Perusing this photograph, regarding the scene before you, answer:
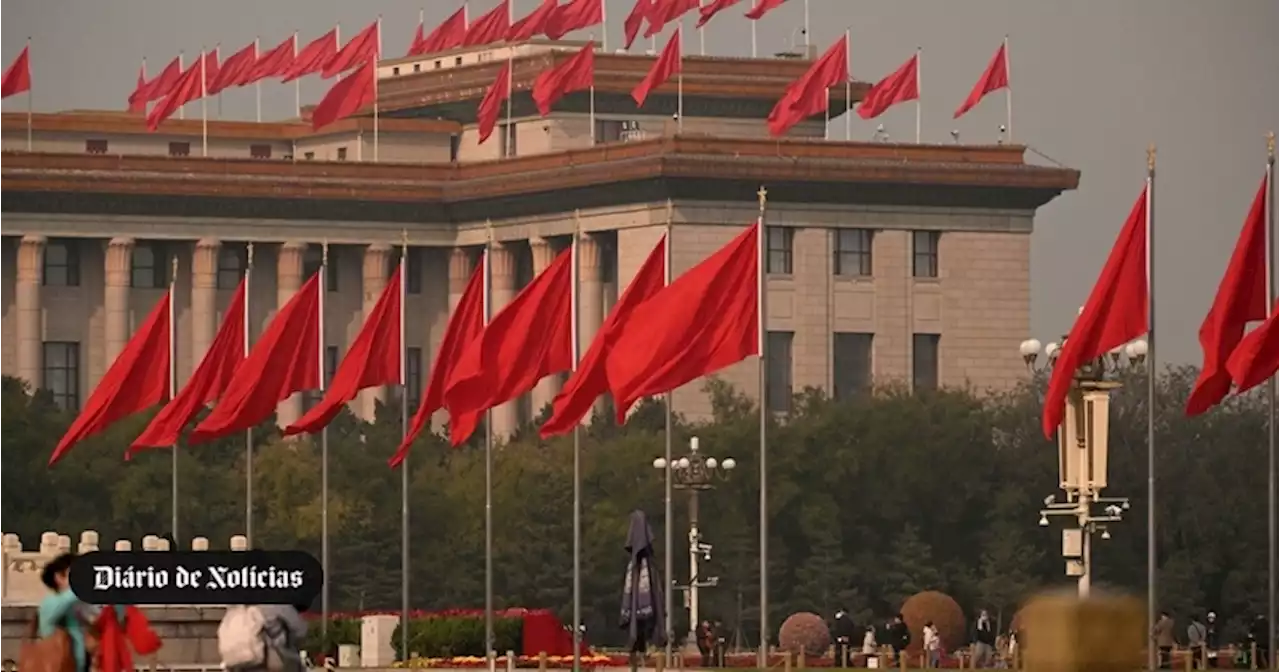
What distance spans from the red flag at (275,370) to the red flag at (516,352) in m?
8.54

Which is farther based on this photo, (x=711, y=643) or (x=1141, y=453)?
(x=1141, y=453)

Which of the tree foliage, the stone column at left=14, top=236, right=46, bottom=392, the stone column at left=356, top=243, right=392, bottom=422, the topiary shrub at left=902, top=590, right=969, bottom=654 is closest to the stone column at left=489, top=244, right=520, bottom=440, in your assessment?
the stone column at left=356, top=243, right=392, bottom=422

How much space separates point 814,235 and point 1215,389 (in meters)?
92.6

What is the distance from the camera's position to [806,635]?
9444 centimetres

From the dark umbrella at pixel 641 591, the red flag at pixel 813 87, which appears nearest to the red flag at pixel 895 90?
the red flag at pixel 813 87

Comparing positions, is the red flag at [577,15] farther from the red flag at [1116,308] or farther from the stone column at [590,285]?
the red flag at [1116,308]

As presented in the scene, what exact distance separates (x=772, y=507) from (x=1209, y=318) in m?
56.7

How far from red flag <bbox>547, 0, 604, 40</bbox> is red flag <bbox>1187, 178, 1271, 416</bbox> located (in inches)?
2329

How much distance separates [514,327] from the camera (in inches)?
2876

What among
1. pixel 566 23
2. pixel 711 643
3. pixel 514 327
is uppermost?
pixel 566 23

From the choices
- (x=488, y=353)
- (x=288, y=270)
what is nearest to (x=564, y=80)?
(x=288, y=270)

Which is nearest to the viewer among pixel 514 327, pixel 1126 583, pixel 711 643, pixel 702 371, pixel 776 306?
pixel 702 371

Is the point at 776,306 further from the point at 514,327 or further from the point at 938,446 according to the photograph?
the point at 514,327

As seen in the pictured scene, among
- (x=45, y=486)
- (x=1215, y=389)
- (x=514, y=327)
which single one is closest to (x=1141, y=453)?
(x=45, y=486)
